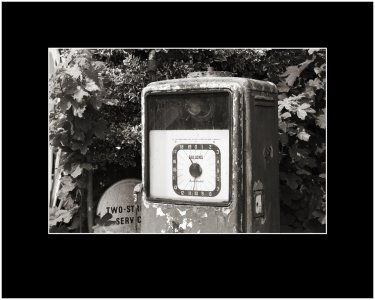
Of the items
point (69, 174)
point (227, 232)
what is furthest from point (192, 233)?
point (69, 174)

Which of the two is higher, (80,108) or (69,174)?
(80,108)

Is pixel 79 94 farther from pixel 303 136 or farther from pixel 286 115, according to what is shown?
pixel 303 136

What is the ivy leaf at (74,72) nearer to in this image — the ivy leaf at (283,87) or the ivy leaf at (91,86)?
the ivy leaf at (91,86)

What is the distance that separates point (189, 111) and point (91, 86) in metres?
1.11

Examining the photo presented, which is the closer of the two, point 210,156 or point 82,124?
point 210,156

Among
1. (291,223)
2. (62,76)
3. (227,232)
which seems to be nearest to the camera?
(227,232)

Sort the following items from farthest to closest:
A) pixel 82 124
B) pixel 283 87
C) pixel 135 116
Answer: pixel 135 116 → pixel 283 87 → pixel 82 124

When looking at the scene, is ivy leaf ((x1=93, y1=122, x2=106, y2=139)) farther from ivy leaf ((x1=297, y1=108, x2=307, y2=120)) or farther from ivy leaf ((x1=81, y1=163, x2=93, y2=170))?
ivy leaf ((x1=297, y1=108, x2=307, y2=120))

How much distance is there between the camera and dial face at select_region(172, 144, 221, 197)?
12.0 feet

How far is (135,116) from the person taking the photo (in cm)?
532

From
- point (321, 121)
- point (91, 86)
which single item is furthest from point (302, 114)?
point (91, 86)

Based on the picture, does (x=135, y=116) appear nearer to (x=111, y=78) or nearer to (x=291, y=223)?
(x=111, y=78)

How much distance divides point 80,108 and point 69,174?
766 millimetres

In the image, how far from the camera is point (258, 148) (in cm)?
367
